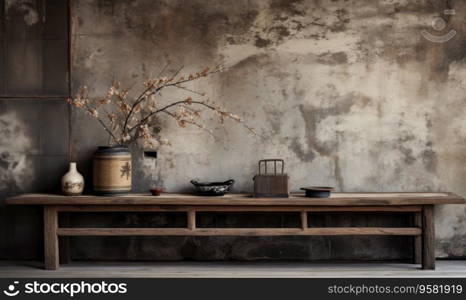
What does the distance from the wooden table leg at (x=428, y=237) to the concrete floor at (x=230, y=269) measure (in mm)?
82

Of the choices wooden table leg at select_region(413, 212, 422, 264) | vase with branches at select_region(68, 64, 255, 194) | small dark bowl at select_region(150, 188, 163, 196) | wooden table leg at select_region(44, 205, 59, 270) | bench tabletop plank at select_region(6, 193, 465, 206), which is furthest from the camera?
vase with branches at select_region(68, 64, 255, 194)

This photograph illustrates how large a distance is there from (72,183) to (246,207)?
1.58 meters

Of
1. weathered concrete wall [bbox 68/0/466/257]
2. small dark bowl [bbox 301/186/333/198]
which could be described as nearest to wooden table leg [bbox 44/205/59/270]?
weathered concrete wall [bbox 68/0/466/257]

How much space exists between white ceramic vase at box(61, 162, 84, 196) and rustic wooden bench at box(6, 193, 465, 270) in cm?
10

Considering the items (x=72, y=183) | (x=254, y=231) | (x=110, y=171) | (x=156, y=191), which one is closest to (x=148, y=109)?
(x=110, y=171)

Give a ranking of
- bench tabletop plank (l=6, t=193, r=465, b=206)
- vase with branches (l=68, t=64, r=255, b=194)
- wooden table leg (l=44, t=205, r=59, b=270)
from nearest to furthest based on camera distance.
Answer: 1. bench tabletop plank (l=6, t=193, r=465, b=206)
2. wooden table leg (l=44, t=205, r=59, b=270)
3. vase with branches (l=68, t=64, r=255, b=194)

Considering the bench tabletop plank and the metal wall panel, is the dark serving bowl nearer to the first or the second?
the bench tabletop plank

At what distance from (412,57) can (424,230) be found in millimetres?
1675

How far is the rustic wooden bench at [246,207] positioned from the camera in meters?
3.94

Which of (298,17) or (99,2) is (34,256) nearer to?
(99,2)

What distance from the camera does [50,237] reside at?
4.06m

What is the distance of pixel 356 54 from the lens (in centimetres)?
449

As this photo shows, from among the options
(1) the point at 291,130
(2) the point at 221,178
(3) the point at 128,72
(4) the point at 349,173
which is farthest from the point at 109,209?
(4) the point at 349,173

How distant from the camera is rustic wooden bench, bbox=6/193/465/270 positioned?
3941 millimetres
